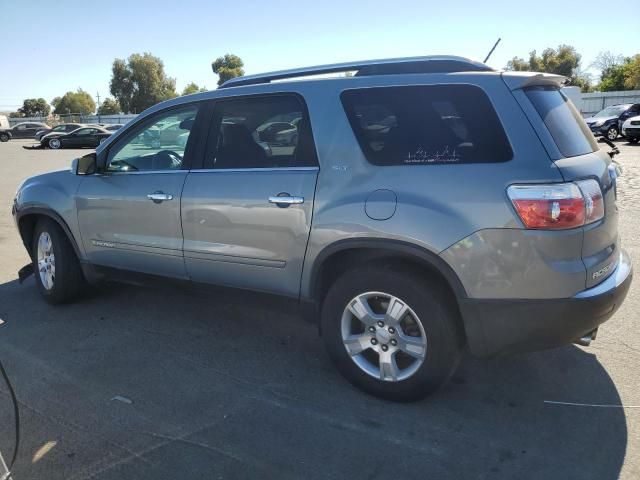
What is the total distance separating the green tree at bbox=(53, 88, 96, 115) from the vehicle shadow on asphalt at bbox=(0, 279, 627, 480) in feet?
325

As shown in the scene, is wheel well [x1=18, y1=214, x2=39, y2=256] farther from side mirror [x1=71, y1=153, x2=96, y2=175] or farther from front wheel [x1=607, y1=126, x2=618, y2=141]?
front wheel [x1=607, y1=126, x2=618, y2=141]

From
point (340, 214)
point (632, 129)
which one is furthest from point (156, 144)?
point (632, 129)

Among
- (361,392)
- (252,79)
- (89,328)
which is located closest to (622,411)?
(361,392)

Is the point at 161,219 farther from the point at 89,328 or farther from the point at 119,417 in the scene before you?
the point at 119,417

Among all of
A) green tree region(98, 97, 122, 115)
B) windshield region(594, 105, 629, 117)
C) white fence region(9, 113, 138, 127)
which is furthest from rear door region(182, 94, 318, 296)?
green tree region(98, 97, 122, 115)

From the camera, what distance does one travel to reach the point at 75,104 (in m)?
94.3

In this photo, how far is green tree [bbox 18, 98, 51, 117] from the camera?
102 metres

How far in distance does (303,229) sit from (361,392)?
1.08 m

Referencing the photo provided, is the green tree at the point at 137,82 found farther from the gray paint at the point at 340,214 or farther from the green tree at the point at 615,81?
the gray paint at the point at 340,214

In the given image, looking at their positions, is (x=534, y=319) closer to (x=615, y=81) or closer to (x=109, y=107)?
(x=615, y=81)

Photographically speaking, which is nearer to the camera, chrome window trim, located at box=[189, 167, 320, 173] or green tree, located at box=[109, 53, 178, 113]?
chrome window trim, located at box=[189, 167, 320, 173]

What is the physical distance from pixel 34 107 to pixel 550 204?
391 feet

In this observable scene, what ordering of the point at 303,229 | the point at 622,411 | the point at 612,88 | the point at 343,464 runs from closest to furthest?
1. the point at 343,464
2. the point at 622,411
3. the point at 303,229
4. the point at 612,88

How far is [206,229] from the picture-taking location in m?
3.74
